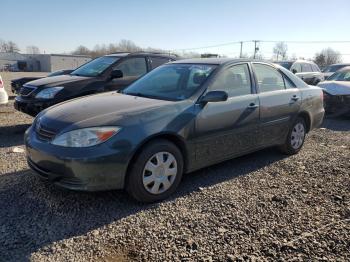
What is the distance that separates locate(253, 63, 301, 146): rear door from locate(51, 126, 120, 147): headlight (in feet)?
8.03

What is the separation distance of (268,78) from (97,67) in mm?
3986

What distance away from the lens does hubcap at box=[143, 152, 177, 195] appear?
384 cm

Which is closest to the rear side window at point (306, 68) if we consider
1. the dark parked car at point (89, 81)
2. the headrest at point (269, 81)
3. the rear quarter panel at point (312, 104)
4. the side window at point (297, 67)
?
the side window at point (297, 67)

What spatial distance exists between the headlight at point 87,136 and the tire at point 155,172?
1.32ft

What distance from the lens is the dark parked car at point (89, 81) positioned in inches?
268

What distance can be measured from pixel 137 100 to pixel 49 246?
203cm

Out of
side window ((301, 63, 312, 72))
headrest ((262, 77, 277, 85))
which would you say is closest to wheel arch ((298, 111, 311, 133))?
Result: headrest ((262, 77, 277, 85))

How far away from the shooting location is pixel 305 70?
15828mm

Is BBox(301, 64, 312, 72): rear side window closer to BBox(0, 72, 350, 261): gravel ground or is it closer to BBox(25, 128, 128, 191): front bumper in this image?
BBox(0, 72, 350, 261): gravel ground

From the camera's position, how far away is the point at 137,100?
4.39 metres

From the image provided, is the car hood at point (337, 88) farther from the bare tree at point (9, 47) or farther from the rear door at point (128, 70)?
the bare tree at point (9, 47)

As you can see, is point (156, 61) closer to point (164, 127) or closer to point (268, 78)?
point (268, 78)

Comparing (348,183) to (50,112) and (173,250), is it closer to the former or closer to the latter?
(173,250)

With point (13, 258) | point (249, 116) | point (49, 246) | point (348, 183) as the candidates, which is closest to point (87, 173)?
point (49, 246)
